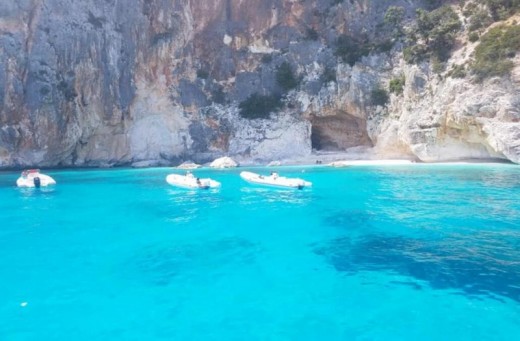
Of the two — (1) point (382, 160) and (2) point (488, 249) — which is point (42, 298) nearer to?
(2) point (488, 249)

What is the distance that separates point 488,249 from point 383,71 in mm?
39625

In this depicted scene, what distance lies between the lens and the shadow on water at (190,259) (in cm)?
1104

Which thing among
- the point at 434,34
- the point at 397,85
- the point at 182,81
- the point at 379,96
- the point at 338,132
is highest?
the point at 434,34

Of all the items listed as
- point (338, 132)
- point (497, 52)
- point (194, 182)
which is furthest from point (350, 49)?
point (194, 182)

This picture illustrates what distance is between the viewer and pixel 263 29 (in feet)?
178

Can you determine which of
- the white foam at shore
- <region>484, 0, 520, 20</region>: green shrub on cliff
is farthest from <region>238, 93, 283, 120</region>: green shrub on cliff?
<region>484, 0, 520, 20</region>: green shrub on cliff

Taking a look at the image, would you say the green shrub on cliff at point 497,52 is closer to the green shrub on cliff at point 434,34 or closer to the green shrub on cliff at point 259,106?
the green shrub on cliff at point 434,34

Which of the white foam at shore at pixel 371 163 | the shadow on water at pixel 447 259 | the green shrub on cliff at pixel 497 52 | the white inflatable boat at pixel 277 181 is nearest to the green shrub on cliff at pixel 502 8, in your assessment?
the green shrub on cliff at pixel 497 52

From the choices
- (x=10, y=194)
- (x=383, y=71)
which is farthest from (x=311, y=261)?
(x=383, y=71)

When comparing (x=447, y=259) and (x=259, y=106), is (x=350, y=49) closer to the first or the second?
(x=259, y=106)

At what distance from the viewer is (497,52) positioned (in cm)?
3694

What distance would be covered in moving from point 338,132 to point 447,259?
146 feet

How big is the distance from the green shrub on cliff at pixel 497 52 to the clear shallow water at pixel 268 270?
19107 millimetres

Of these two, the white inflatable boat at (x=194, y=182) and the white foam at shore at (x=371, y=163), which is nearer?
the white inflatable boat at (x=194, y=182)
